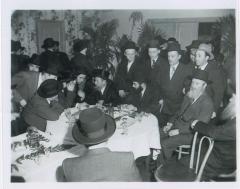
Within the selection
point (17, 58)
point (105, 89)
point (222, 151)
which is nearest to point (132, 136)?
point (105, 89)

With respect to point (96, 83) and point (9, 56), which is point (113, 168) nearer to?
point (96, 83)

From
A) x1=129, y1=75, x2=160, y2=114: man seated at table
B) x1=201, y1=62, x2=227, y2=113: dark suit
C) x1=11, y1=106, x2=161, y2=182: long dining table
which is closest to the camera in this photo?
x1=11, y1=106, x2=161, y2=182: long dining table

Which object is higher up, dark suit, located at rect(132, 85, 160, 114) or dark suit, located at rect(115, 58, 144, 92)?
dark suit, located at rect(115, 58, 144, 92)

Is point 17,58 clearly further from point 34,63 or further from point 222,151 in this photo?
point 222,151

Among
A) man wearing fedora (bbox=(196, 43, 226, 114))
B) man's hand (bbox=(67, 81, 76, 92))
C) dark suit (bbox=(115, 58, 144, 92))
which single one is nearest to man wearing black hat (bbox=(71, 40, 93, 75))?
man's hand (bbox=(67, 81, 76, 92))

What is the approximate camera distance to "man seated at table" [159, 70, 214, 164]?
2.56 m

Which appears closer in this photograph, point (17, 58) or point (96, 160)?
point (96, 160)

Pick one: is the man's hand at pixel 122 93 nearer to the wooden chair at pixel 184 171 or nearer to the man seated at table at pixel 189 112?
the man seated at table at pixel 189 112

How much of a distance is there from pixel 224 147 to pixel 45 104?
135cm

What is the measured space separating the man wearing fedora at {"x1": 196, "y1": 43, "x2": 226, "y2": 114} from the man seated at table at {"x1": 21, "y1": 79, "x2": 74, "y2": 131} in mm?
1001

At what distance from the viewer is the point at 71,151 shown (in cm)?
242

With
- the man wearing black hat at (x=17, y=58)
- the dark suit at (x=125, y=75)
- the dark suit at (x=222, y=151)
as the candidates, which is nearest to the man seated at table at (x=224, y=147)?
the dark suit at (x=222, y=151)

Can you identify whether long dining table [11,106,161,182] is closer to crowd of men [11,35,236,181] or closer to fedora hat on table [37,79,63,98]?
crowd of men [11,35,236,181]

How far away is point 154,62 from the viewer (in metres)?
2.61
